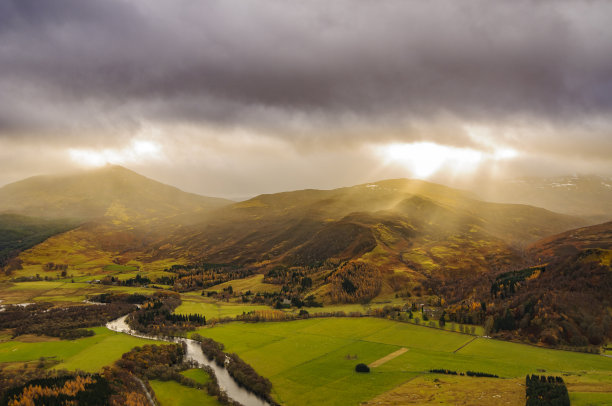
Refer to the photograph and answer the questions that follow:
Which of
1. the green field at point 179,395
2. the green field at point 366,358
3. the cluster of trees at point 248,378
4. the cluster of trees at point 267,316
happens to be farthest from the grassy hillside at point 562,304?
the green field at point 179,395

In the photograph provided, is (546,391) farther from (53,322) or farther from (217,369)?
(53,322)

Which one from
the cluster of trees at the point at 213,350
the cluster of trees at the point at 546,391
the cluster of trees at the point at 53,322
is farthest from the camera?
the cluster of trees at the point at 53,322

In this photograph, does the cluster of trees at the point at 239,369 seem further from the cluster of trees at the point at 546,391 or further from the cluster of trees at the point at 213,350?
the cluster of trees at the point at 546,391

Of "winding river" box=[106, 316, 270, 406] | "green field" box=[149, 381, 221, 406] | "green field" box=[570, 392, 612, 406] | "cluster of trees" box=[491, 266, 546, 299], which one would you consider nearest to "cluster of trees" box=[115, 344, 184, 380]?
"green field" box=[149, 381, 221, 406]

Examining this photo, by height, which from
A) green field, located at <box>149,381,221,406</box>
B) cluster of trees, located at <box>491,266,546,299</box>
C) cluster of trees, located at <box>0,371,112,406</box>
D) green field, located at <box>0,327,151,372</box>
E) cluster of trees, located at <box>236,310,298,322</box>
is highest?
cluster of trees, located at <box>491,266,546,299</box>

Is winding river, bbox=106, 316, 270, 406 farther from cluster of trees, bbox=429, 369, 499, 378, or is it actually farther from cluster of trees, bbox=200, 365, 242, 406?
cluster of trees, bbox=429, 369, 499, 378

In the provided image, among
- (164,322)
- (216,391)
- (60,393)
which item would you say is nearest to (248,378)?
(216,391)
